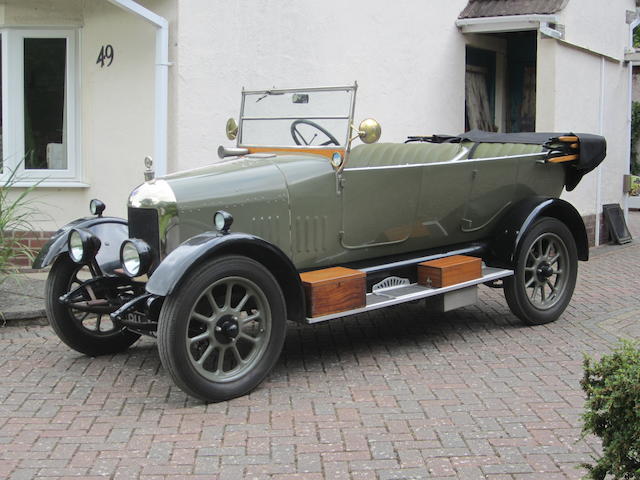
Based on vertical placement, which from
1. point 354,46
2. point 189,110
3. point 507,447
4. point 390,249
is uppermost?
point 354,46

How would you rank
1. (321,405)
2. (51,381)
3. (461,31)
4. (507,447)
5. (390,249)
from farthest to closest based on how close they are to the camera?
(461,31) < (390,249) < (51,381) < (321,405) < (507,447)

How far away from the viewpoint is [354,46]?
29.9ft

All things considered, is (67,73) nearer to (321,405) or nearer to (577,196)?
(321,405)

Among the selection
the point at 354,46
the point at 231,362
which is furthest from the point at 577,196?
the point at 231,362

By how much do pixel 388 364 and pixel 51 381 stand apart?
214cm

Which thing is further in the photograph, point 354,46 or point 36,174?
point 354,46

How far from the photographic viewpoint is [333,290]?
5145 mm

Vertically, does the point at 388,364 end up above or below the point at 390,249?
below

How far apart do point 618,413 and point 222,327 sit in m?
2.52

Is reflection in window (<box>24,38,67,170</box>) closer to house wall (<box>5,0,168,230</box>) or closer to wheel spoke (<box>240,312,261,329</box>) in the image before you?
house wall (<box>5,0,168,230</box>)

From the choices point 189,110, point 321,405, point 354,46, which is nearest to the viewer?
point 321,405

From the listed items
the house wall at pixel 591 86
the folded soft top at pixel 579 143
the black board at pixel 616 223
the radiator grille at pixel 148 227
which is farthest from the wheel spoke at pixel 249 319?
the black board at pixel 616 223

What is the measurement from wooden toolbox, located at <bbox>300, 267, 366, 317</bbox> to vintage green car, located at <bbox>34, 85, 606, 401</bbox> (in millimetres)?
10

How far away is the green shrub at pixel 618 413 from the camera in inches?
110
